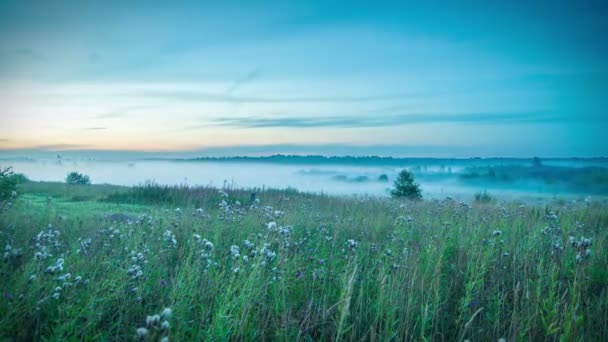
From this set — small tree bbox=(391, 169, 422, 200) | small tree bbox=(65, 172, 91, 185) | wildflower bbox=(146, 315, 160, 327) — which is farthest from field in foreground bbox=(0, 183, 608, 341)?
small tree bbox=(65, 172, 91, 185)

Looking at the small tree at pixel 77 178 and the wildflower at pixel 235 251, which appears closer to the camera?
the wildflower at pixel 235 251

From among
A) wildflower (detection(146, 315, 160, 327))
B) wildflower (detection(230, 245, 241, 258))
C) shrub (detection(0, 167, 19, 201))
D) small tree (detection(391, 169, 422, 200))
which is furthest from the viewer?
small tree (detection(391, 169, 422, 200))

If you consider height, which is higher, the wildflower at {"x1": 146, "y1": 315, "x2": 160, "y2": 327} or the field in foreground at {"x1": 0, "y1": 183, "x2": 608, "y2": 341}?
the wildflower at {"x1": 146, "y1": 315, "x2": 160, "y2": 327}

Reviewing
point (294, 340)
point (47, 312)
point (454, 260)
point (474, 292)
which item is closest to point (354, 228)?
point (454, 260)

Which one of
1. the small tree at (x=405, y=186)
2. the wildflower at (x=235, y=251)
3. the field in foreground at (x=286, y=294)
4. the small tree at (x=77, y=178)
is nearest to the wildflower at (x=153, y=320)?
the field in foreground at (x=286, y=294)

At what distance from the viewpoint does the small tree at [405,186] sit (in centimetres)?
2283

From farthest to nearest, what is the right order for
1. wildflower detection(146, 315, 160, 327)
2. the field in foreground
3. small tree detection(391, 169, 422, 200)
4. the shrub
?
1. small tree detection(391, 169, 422, 200)
2. the shrub
3. the field in foreground
4. wildflower detection(146, 315, 160, 327)

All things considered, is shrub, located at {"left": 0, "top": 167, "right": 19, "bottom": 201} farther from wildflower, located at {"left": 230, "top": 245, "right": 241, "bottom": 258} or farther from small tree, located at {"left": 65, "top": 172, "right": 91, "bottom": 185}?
small tree, located at {"left": 65, "top": 172, "right": 91, "bottom": 185}

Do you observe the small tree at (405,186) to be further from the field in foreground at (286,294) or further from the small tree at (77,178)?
the small tree at (77,178)

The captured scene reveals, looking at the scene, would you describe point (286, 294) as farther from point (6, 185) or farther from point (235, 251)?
point (6, 185)

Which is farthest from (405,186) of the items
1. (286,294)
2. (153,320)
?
(153,320)

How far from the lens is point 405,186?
2309 cm

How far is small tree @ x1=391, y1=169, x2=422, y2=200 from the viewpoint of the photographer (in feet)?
74.9

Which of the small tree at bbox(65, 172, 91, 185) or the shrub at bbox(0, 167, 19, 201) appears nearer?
the shrub at bbox(0, 167, 19, 201)
